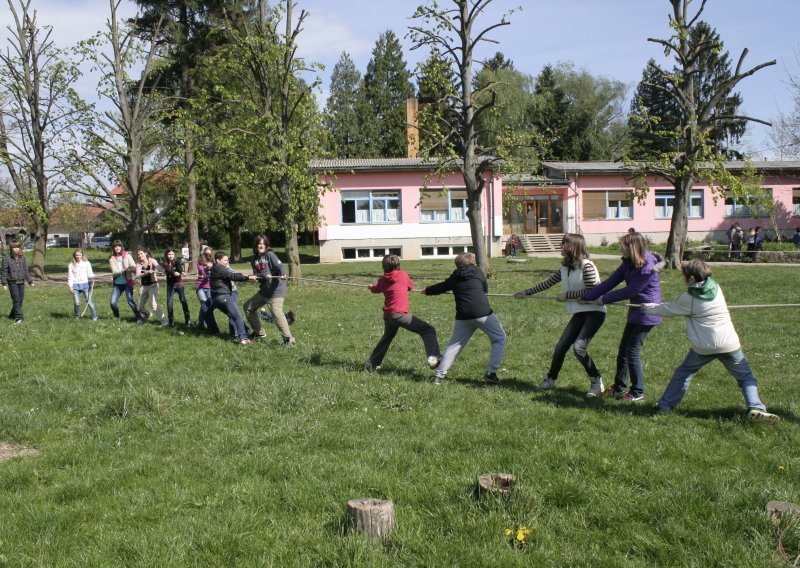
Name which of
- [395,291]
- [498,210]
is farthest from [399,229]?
[395,291]

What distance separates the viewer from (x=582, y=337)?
321 inches

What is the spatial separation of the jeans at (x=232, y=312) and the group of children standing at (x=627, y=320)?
3.10m

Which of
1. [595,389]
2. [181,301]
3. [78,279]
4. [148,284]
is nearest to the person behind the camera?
[595,389]

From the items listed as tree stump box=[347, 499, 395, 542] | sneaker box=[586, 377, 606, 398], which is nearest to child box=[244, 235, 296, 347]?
sneaker box=[586, 377, 606, 398]

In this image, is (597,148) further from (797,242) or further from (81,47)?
(81,47)

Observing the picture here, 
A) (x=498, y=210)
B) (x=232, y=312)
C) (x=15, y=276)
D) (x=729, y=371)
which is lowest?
(x=729, y=371)

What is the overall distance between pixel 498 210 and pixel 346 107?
28.9 meters

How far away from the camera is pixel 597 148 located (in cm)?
5816

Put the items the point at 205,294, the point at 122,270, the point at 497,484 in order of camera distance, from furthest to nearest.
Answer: the point at 122,270, the point at 205,294, the point at 497,484

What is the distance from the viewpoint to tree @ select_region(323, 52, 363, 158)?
59.9m

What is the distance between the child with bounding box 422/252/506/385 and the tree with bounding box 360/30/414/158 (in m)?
50.6

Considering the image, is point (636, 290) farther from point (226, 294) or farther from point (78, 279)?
point (78, 279)

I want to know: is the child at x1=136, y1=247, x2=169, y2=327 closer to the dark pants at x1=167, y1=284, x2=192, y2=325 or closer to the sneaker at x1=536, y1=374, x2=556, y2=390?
the dark pants at x1=167, y1=284, x2=192, y2=325

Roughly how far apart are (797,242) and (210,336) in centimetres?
3258
